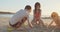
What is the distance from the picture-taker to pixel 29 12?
3.60 m

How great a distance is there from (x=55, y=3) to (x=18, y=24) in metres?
1.67

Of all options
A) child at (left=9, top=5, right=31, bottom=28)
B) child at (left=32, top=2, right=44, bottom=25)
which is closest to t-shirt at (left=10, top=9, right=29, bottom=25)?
child at (left=9, top=5, right=31, bottom=28)

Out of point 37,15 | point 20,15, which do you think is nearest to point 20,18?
point 20,15

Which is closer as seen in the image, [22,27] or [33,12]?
[22,27]

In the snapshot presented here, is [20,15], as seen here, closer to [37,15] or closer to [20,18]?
[20,18]

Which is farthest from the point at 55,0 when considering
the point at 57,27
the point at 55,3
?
the point at 57,27

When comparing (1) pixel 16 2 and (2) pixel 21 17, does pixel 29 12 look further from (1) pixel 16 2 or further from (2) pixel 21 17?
(1) pixel 16 2

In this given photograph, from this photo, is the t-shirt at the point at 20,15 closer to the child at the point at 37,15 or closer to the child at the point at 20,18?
the child at the point at 20,18

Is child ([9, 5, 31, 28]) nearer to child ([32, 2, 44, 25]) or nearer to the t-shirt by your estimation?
the t-shirt

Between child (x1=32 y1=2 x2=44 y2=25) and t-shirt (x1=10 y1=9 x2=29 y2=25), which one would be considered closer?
t-shirt (x1=10 y1=9 x2=29 y2=25)

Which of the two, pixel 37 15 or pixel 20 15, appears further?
pixel 37 15

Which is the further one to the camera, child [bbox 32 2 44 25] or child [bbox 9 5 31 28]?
child [bbox 32 2 44 25]

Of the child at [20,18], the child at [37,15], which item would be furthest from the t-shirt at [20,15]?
the child at [37,15]

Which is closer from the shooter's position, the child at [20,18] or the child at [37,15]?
the child at [20,18]
